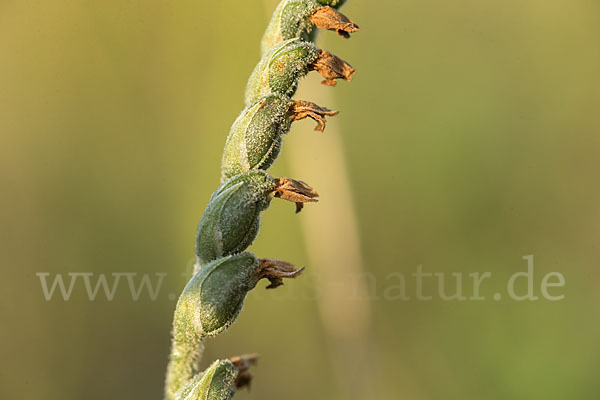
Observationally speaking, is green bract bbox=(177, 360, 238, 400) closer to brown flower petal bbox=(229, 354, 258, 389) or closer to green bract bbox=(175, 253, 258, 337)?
green bract bbox=(175, 253, 258, 337)

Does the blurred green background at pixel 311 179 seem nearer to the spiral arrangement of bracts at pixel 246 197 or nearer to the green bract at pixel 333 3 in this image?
the green bract at pixel 333 3

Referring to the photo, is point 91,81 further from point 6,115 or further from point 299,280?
point 299,280

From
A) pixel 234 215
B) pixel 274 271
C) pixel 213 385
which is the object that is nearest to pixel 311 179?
pixel 274 271

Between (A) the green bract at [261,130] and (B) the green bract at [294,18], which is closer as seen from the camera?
(A) the green bract at [261,130]

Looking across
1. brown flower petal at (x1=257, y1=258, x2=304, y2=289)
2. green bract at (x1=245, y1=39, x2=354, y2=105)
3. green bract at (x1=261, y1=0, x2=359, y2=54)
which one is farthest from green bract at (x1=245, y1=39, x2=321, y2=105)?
brown flower petal at (x1=257, y1=258, x2=304, y2=289)

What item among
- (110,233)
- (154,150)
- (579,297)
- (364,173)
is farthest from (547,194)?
(110,233)

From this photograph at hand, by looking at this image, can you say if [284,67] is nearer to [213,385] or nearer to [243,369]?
[213,385]

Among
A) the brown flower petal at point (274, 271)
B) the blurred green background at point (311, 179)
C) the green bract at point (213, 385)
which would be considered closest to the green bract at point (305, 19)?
the brown flower petal at point (274, 271)

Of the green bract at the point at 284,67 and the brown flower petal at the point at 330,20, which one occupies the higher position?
the brown flower petal at the point at 330,20
